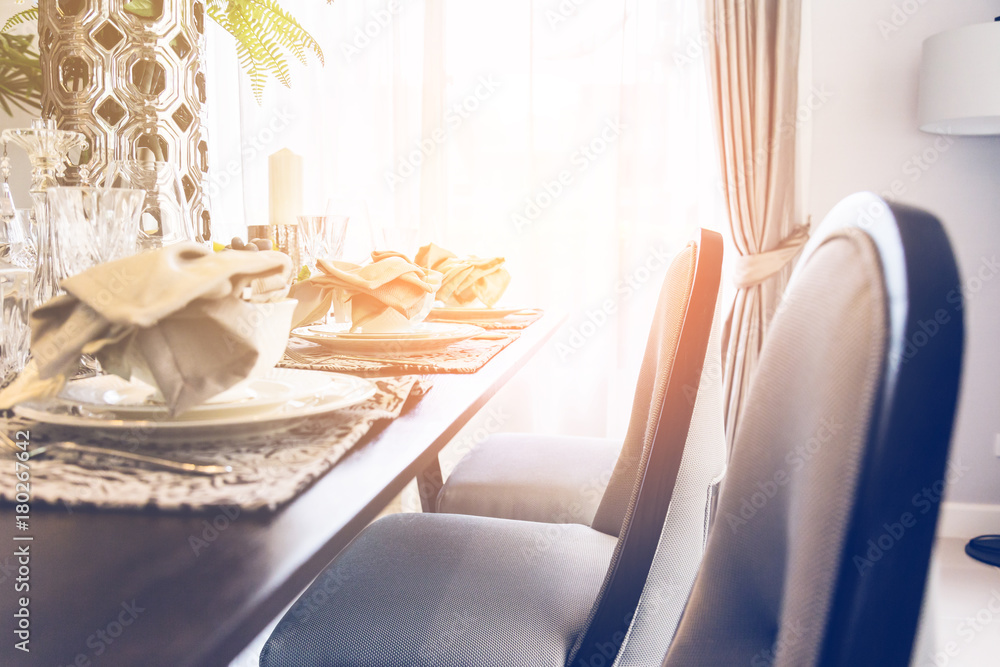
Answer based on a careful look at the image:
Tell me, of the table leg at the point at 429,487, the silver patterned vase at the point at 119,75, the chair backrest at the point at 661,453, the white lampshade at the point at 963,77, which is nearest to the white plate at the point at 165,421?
the chair backrest at the point at 661,453

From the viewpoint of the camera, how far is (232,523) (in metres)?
0.33

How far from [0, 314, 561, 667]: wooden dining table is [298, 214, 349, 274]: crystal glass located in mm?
827

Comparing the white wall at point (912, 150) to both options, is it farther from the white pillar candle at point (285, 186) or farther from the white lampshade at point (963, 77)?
the white pillar candle at point (285, 186)

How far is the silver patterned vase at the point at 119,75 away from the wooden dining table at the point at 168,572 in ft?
2.28

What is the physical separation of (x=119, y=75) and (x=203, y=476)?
2.58 feet

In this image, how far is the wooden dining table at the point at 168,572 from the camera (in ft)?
0.76

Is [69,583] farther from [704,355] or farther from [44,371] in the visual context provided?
[704,355]

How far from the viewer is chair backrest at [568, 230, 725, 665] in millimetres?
661

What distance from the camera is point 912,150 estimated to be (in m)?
2.55

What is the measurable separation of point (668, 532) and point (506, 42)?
2.34 m

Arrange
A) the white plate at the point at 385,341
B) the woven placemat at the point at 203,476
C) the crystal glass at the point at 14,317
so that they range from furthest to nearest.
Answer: the white plate at the point at 385,341 < the crystal glass at the point at 14,317 < the woven placemat at the point at 203,476

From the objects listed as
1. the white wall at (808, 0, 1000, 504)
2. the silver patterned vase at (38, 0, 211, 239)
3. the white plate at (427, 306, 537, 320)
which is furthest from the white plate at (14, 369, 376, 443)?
the white wall at (808, 0, 1000, 504)

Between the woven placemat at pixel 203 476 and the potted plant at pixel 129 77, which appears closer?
the woven placemat at pixel 203 476

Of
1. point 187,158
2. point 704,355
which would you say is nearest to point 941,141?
point 704,355
